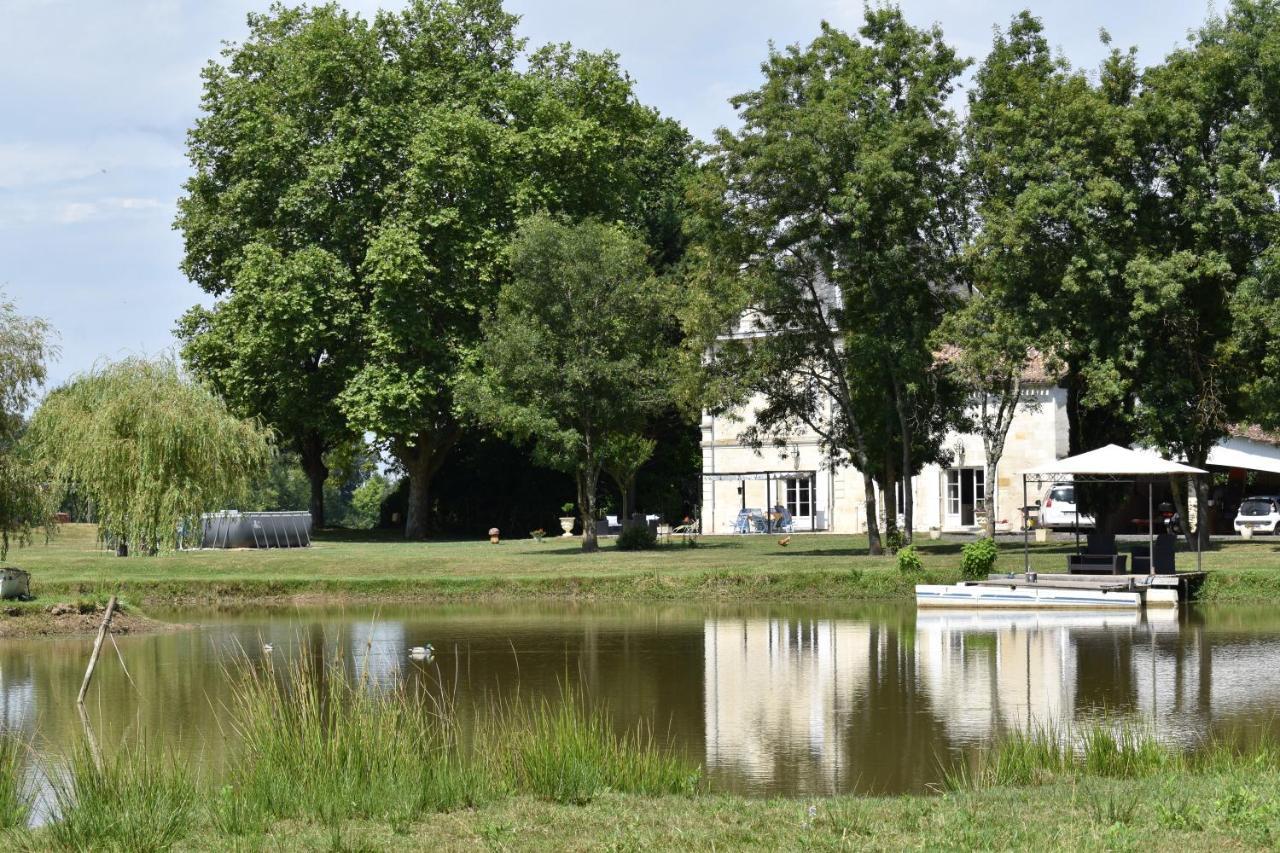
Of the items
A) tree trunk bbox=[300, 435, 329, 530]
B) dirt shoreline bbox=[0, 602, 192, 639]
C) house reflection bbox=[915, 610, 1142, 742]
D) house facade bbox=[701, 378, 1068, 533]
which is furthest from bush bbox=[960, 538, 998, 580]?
tree trunk bbox=[300, 435, 329, 530]

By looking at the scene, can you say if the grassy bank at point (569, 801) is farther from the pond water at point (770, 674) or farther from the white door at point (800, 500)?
the white door at point (800, 500)

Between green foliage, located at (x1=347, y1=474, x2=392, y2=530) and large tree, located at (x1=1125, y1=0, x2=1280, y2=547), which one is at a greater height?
large tree, located at (x1=1125, y1=0, x2=1280, y2=547)

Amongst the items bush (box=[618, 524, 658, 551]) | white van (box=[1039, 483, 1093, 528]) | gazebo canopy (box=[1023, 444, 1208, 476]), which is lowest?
bush (box=[618, 524, 658, 551])

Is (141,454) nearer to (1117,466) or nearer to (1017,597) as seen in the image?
(1017,597)

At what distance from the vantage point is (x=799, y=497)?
1998 inches

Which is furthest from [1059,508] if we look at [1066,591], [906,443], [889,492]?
[1066,591]

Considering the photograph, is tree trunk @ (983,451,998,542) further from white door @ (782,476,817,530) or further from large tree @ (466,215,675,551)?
white door @ (782,476,817,530)

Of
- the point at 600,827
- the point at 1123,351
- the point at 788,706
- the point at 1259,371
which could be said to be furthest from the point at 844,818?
the point at 1259,371

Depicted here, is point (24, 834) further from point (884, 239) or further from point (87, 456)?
point (884, 239)

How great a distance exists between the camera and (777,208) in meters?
34.8

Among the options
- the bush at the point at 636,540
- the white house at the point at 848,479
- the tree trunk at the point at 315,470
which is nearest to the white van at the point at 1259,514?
the white house at the point at 848,479

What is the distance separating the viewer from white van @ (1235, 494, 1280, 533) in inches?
1706

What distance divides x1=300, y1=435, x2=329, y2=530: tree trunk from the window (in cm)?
1817

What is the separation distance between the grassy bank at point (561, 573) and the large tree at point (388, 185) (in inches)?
391
